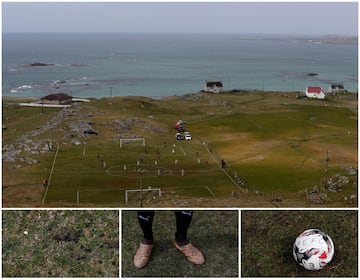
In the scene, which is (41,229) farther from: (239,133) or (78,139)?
(239,133)

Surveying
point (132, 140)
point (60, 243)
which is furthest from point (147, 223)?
point (132, 140)

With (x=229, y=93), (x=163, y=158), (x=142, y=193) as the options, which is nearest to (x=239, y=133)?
(x=163, y=158)

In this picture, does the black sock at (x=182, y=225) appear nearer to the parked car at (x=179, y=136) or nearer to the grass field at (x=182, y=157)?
the grass field at (x=182, y=157)

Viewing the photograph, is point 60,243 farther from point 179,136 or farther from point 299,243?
point 179,136

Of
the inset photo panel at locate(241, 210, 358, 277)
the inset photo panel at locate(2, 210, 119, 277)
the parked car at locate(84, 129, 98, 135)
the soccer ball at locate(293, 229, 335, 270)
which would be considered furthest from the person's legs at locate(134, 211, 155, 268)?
the parked car at locate(84, 129, 98, 135)

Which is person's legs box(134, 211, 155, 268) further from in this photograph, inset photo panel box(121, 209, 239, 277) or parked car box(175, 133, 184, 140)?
parked car box(175, 133, 184, 140)

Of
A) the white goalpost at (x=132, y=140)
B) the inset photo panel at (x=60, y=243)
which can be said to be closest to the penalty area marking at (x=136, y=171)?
the white goalpost at (x=132, y=140)
